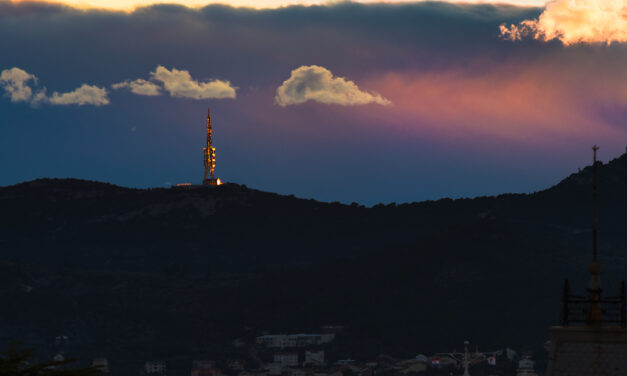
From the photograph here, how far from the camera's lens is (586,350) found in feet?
66.3

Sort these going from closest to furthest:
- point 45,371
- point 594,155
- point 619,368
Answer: point 619,368 < point 594,155 < point 45,371

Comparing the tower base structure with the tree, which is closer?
the tower base structure

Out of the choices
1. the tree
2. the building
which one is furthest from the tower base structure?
the tree

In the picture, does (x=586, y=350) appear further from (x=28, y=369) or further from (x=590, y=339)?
(x=28, y=369)

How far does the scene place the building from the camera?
→ 20.0 meters

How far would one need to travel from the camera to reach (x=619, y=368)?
1962cm

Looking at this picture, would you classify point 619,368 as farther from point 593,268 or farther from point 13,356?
point 13,356

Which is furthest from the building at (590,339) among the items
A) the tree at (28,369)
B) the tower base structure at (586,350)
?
the tree at (28,369)

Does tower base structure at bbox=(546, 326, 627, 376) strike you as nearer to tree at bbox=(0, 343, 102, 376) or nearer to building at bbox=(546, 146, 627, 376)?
building at bbox=(546, 146, 627, 376)

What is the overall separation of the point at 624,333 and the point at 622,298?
1.84ft

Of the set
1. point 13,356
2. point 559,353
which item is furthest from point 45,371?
point 559,353

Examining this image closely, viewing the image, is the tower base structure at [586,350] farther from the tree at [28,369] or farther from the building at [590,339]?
the tree at [28,369]

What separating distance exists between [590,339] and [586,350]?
159 millimetres

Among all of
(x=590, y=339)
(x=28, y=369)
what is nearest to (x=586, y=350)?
(x=590, y=339)
